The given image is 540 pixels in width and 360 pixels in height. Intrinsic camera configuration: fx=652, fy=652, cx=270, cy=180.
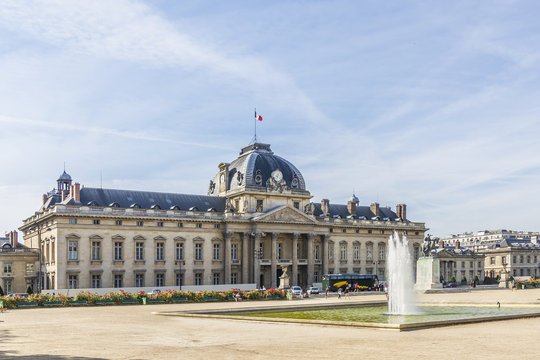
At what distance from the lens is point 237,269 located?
92.6m

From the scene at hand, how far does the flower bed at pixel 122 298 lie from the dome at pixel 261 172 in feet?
106

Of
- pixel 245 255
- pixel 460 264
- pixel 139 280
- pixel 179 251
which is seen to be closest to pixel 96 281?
pixel 139 280

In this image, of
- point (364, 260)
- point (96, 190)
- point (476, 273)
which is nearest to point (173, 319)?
point (96, 190)

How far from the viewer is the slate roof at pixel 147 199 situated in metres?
84.2

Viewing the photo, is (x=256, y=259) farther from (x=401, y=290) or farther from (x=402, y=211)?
(x=401, y=290)

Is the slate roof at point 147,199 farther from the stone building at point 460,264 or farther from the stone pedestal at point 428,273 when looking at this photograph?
the stone building at point 460,264

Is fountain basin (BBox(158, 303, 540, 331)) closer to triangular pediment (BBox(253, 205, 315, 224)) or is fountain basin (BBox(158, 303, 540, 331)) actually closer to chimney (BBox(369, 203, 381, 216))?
triangular pediment (BBox(253, 205, 315, 224))

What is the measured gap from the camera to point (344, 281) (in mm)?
89438

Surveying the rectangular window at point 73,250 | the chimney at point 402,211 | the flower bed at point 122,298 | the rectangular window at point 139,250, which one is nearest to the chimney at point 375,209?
the chimney at point 402,211

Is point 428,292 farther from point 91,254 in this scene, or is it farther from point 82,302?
point 91,254

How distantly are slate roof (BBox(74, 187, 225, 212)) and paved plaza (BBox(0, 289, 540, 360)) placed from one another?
50.4 m

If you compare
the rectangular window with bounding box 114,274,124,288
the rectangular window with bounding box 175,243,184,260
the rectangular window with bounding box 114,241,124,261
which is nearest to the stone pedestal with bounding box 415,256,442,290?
the rectangular window with bounding box 175,243,184,260

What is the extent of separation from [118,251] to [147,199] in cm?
895

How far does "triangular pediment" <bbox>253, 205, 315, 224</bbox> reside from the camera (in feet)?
303
